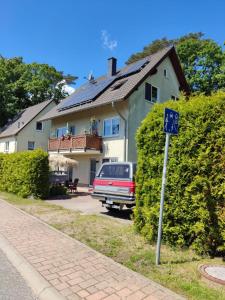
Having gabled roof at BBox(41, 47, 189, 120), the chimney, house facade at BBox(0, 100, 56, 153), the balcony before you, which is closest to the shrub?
the balcony

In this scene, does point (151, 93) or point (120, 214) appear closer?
point (120, 214)

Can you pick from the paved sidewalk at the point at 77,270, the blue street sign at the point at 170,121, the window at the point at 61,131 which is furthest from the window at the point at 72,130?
the blue street sign at the point at 170,121

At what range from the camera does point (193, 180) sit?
6.28 metres

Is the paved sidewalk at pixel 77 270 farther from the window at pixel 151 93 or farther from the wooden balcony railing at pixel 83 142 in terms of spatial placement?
the window at pixel 151 93

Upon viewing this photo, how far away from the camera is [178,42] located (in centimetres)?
3700

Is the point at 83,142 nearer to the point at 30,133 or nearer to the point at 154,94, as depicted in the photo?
the point at 154,94

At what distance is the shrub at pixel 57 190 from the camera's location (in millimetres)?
17750

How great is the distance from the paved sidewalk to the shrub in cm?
966

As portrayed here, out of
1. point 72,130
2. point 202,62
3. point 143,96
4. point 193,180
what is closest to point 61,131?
point 72,130

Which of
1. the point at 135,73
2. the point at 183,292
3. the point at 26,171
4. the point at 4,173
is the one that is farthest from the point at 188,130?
the point at 135,73

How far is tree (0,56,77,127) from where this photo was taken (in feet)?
142

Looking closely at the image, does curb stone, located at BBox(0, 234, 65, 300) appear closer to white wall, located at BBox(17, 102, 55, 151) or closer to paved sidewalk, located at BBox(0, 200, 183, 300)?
paved sidewalk, located at BBox(0, 200, 183, 300)

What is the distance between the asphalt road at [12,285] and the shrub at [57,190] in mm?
12228

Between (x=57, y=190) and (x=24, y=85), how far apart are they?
102 feet
